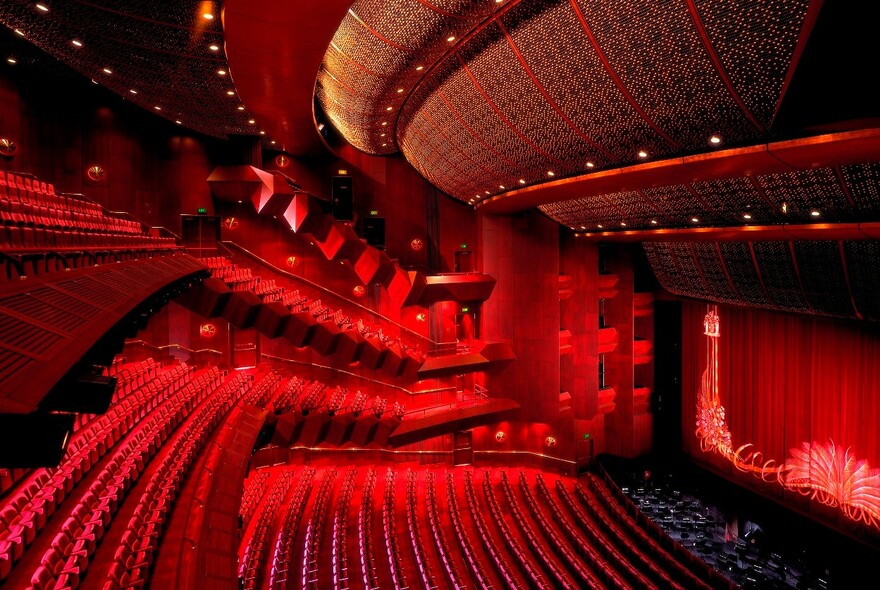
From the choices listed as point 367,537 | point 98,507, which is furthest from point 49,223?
point 367,537

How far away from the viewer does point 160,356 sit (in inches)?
242

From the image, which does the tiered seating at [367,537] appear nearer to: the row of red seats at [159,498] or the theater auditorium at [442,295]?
the theater auditorium at [442,295]

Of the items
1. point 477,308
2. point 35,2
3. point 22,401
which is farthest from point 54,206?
point 477,308

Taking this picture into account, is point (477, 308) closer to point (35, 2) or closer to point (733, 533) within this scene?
point (733, 533)

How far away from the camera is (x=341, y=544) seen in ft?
14.0

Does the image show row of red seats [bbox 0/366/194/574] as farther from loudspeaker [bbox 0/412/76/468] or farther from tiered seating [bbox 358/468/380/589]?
tiered seating [bbox 358/468/380/589]

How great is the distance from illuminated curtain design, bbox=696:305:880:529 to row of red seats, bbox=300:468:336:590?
4966mm

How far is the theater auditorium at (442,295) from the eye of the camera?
2.42m

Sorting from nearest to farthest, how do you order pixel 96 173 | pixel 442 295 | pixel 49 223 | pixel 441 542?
pixel 49 223 < pixel 441 542 < pixel 96 173 < pixel 442 295

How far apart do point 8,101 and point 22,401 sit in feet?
17.0

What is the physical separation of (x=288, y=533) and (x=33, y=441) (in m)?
3.93

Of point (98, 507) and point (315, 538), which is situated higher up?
point (98, 507)

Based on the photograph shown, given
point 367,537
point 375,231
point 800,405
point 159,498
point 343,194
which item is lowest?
point 367,537

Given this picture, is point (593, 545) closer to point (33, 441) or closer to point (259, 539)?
point (259, 539)
